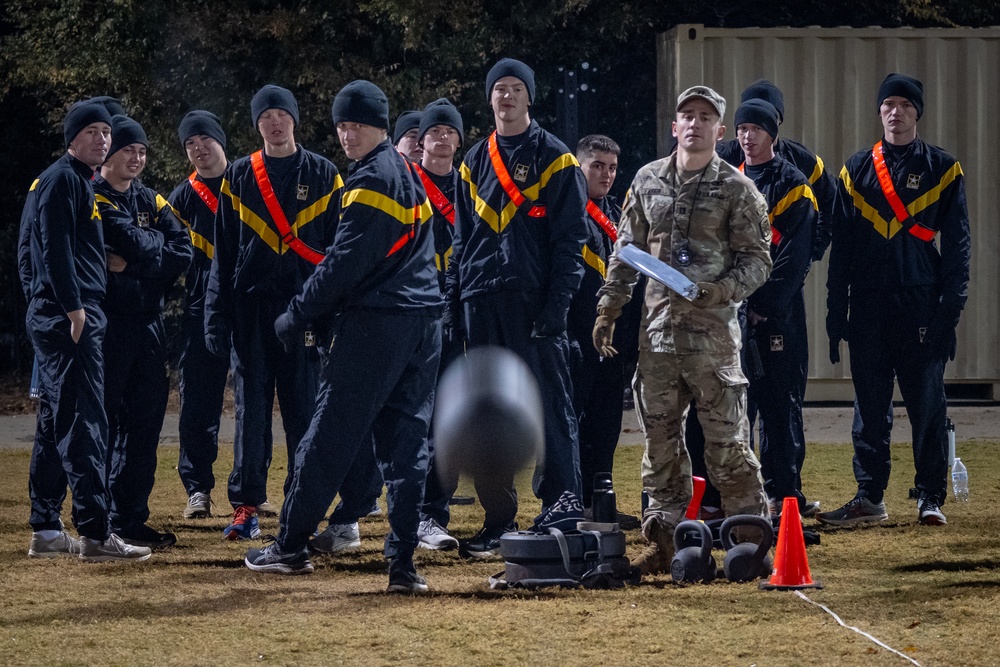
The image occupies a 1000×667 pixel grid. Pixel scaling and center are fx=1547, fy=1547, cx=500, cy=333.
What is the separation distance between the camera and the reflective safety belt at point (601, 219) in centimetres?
875

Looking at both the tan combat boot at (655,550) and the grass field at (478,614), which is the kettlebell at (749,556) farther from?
the tan combat boot at (655,550)

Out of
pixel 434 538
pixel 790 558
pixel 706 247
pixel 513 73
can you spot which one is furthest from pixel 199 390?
pixel 790 558

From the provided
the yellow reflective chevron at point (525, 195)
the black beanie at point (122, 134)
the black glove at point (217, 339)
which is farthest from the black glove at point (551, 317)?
the black beanie at point (122, 134)

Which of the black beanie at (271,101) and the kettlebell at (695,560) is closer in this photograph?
the kettlebell at (695,560)

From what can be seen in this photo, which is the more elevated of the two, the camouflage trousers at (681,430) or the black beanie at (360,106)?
the black beanie at (360,106)

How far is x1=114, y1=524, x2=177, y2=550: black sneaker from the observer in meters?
7.87

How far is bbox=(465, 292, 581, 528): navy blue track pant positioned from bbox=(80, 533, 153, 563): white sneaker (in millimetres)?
1995

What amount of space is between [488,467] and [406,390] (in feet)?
4.86

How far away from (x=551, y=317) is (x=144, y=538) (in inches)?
95.4

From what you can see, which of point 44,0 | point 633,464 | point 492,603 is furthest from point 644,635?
point 44,0

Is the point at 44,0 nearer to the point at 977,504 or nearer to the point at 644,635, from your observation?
the point at 977,504

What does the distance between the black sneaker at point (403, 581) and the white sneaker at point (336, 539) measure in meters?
1.23

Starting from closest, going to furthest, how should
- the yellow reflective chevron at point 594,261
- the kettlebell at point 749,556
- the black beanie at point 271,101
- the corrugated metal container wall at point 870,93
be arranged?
the kettlebell at point 749,556 < the black beanie at point 271,101 < the yellow reflective chevron at point 594,261 < the corrugated metal container wall at point 870,93

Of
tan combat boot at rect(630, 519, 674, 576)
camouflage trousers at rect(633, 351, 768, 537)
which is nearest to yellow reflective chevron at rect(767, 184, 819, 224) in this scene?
camouflage trousers at rect(633, 351, 768, 537)
